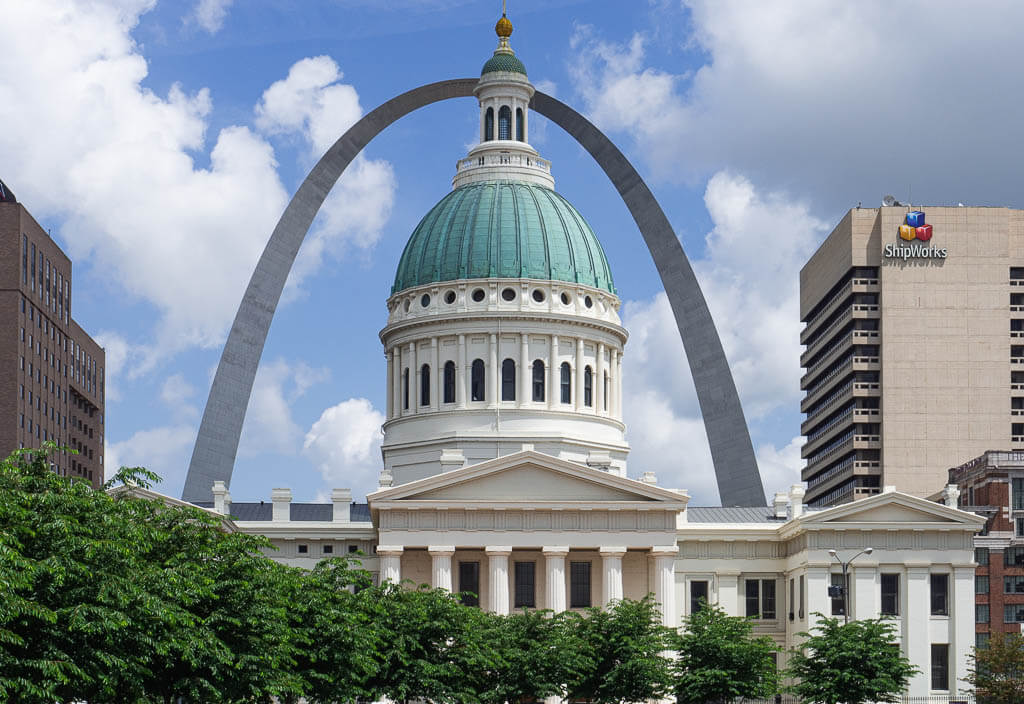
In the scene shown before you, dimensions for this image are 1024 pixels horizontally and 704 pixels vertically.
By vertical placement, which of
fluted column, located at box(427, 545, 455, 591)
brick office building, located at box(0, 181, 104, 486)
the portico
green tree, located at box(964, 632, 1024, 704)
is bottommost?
green tree, located at box(964, 632, 1024, 704)

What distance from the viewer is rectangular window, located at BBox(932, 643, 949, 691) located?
11012 centimetres

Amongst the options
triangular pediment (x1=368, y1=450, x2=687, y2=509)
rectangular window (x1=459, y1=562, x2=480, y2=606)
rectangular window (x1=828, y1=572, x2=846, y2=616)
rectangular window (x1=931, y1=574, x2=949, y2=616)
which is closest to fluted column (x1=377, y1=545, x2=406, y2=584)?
triangular pediment (x1=368, y1=450, x2=687, y2=509)

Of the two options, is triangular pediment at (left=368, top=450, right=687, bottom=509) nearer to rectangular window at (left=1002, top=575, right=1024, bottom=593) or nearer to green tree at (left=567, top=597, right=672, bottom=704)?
green tree at (left=567, top=597, right=672, bottom=704)

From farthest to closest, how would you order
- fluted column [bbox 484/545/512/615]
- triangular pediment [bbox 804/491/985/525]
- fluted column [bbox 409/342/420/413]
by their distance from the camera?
fluted column [bbox 409/342/420/413]
triangular pediment [bbox 804/491/985/525]
fluted column [bbox 484/545/512/615]

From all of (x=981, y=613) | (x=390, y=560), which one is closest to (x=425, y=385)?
(x=390, y=560)

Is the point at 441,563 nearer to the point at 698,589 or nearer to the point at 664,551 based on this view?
the point at 664,551

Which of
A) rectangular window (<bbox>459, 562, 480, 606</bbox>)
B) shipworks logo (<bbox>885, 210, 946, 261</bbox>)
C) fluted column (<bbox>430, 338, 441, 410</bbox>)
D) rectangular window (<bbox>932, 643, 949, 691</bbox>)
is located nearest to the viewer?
rectangular window (<bbox>932, 643, 949, 691</bbox>)

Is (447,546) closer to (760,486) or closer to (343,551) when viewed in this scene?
(343,551)

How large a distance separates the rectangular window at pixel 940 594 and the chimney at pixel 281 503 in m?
42.2

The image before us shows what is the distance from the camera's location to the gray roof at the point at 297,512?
124375mm

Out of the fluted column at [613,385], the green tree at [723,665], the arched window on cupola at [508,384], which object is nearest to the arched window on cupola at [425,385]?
the arched window on cupola at [508,384]

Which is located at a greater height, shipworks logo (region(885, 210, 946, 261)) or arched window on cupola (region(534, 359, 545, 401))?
shipworks logo (region(885, 210, 946, 261))

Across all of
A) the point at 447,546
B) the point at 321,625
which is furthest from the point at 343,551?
the point at 321,625

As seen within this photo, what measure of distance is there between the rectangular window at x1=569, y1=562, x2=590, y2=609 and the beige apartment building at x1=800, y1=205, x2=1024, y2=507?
57.5 m
